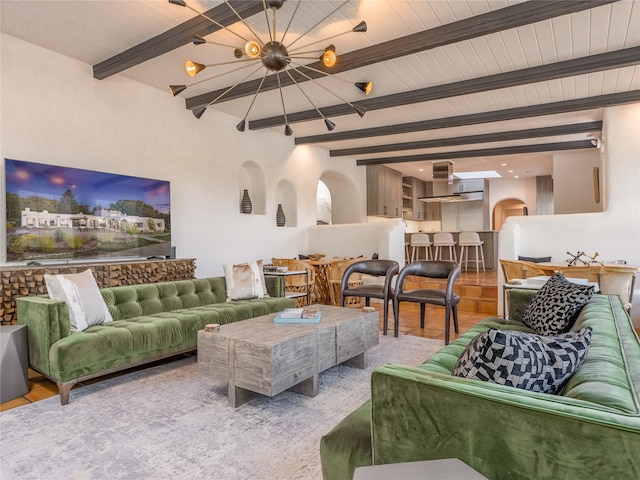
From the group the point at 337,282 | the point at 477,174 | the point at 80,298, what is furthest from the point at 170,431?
the point at 477,174

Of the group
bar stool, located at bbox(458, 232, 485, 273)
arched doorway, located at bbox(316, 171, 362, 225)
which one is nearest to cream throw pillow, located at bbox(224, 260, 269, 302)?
arched doorway, located at bbox(316, 171, 362, 225)

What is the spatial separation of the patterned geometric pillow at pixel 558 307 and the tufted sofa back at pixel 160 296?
307 centimetres

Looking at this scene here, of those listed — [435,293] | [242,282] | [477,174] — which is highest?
[477,174]

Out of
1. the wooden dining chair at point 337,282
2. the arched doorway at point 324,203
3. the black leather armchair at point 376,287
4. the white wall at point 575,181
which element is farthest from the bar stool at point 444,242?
the black leather armchair at point 376,287

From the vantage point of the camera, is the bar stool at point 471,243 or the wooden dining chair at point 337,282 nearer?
the wooden dining chair at point 337,282

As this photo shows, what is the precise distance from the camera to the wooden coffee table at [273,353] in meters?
2.39

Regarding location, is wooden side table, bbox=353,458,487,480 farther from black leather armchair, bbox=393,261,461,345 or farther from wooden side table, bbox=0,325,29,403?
black leather armchair, bbox=393,261,461,345

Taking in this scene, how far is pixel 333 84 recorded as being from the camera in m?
4.98

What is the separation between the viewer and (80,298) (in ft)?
9.86

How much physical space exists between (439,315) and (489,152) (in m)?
4.83

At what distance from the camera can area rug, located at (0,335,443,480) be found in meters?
1.83

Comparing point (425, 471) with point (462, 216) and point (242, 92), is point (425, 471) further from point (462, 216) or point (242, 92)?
point (462, 216)

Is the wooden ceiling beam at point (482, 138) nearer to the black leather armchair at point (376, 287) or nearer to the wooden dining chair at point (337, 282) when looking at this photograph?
the wooden dining chair at point (337, 282)

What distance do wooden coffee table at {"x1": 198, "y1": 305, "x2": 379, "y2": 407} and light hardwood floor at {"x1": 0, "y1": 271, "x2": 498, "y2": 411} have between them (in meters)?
1.16
